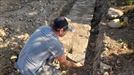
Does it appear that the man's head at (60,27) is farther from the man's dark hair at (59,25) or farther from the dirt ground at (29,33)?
the dirt ground at (29,33)

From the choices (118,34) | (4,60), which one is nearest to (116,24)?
(118,34)

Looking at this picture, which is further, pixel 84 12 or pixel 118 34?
pixel 84 12

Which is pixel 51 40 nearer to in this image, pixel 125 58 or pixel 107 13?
pixel 125 58

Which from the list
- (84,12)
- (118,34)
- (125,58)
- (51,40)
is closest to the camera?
(51,40)

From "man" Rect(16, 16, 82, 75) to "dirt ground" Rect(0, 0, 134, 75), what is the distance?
1.12m

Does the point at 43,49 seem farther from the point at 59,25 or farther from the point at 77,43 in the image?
the point at 77,43

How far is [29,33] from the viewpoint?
8398mm

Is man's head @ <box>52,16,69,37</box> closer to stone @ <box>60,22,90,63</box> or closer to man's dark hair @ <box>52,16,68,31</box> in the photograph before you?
man's dark hair @ <box>52,16,68,31</box>

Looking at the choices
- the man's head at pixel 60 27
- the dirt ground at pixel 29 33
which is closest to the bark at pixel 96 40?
the dirt ground at pixel 29 33

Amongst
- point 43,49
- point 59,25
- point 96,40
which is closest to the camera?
point 59,25

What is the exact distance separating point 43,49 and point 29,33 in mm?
2642

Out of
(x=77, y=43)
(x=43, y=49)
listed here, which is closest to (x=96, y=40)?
(x=77, y=43)

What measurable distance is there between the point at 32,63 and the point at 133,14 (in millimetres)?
3468

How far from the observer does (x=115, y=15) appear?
859 cm
